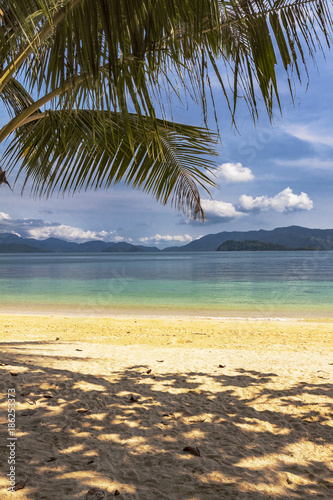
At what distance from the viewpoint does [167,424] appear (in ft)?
12.6

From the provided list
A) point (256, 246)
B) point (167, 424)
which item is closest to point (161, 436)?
point (167, 424)

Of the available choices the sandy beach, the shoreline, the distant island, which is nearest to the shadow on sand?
the sandy beach

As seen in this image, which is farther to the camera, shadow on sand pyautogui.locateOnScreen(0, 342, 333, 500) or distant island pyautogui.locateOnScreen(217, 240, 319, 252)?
distant island pyautogui.locateOnScreen(217, 240, 319, 252)

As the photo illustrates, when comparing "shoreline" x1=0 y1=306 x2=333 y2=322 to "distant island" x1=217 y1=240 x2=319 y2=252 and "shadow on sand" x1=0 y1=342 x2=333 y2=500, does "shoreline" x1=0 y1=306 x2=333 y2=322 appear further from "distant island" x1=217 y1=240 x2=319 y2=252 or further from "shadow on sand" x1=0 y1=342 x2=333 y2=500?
"distant island" x1=217 y1=240 x2=319 y2=252

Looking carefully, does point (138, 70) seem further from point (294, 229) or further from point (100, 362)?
point (294, 229)

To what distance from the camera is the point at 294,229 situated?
15725 centimetres

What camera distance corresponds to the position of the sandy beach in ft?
9.30

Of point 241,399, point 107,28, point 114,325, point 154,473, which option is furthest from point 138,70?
point 114,325

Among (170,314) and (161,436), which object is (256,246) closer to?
(170,314)

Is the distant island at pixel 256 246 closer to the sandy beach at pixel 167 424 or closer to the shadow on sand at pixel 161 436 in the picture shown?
the sandy beach at pixel 167 424

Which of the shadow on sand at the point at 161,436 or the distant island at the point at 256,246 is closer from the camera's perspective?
the shadow on sand at the point at 161,436

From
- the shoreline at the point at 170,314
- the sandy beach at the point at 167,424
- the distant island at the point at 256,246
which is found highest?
the distant island at the point at 256,246

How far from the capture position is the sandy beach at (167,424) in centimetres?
283

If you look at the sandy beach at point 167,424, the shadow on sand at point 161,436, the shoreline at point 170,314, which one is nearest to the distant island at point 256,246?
the shoreline at point 170,314
